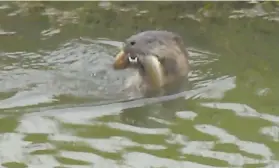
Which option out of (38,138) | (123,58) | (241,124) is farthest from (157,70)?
(38,138)

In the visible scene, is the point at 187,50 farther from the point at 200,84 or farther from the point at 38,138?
the point at 38,138

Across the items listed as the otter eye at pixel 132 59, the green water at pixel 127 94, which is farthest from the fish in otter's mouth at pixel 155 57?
the green water at pixel 127 94

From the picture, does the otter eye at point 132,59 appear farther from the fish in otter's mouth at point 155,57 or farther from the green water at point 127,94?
the green water at point 127,94

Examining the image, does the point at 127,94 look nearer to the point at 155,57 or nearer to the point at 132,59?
the point at 132,59

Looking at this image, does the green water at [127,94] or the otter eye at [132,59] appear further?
the otter eye at [132,59]

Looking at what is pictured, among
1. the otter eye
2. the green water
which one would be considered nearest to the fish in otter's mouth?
the otter eye

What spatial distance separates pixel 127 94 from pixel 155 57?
0.50 m

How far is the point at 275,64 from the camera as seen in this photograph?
6797 mm

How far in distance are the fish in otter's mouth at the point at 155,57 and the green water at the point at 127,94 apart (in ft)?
0.64

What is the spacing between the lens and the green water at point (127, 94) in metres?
4.93

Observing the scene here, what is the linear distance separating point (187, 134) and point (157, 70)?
3.59 feet

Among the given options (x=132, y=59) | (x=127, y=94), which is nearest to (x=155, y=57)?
(x=132, y=59)

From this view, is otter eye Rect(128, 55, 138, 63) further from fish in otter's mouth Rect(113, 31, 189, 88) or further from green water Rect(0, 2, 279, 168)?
green water Rect(0, 2, 279, 168)

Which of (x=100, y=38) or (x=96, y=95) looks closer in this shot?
(x=96, y=95)
